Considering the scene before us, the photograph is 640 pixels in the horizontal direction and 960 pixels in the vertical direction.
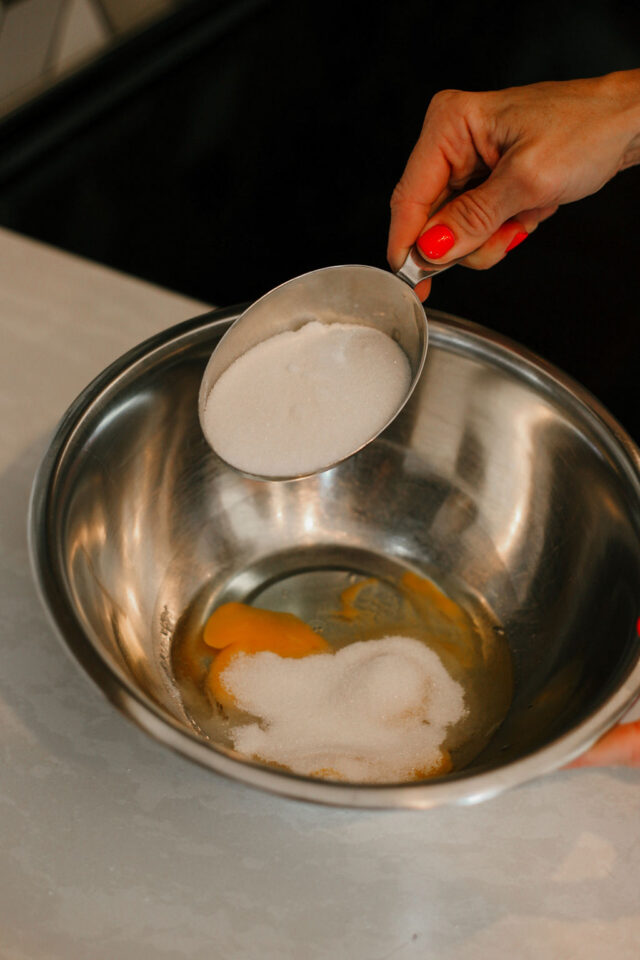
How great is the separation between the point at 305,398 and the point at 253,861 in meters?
0.41

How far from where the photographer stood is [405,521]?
106cm

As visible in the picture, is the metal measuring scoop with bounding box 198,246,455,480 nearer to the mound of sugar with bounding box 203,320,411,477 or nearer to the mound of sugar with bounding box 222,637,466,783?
the mound of sugar with bounding box 203,320,411,477

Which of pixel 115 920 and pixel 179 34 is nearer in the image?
pixel 115 920

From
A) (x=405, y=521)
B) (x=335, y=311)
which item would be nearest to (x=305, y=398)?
(x=335, y=311)

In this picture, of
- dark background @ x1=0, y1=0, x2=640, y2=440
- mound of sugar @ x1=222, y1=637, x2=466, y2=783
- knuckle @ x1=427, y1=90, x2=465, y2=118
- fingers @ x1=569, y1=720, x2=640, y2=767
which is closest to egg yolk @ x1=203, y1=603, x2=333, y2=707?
mound of sugar @ x1=222, y1=637, x2=466, y2=783

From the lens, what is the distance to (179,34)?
2.12m

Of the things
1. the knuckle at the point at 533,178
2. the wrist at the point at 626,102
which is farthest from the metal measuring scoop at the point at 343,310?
the wrist at the point at 626,102

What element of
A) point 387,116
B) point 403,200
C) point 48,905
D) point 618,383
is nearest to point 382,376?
point 403,200

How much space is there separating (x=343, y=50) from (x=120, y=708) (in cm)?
206

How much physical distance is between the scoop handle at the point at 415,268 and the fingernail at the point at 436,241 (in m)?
0.01

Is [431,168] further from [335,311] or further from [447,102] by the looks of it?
[335,311]

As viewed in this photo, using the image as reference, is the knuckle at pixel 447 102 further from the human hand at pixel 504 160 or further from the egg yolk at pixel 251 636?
the egg yolk at pixel 251 636

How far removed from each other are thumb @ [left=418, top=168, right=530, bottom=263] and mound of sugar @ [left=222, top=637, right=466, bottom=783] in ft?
1.22

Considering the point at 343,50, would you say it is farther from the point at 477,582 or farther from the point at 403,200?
the point at 477,582
